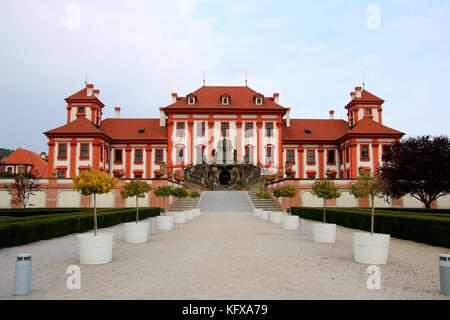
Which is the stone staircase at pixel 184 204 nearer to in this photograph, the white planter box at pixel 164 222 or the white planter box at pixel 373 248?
the white planter box at pixel 164 222

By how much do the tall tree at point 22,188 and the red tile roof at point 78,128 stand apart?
13.2 metres

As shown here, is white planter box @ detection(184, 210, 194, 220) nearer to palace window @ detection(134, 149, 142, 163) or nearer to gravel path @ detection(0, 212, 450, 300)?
gravel path @ detection(0, 212, 450, 300)

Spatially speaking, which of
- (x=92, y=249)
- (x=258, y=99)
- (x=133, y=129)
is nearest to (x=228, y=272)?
(x=92, y=249)

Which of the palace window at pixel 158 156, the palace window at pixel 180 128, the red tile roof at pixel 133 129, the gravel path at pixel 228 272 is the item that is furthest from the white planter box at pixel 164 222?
the red tile roof at pixel 133 129

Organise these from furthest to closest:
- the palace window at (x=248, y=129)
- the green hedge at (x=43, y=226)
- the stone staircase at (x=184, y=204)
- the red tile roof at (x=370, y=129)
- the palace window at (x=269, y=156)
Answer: the palace window at (x=248, y=129) → the palace window at (x=269, y=156) → the red tile roof at (x=370, y=129) → the stone staircase at (x=184, y=204) → the green hedge at (x=43, y=226)

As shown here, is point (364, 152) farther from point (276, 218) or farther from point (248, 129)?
point (276, 218)

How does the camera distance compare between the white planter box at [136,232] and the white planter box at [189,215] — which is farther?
the white planter box at [189,215]

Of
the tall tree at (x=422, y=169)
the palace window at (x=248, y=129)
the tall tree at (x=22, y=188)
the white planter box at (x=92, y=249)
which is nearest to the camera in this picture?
the white planter box at (x=92, y=249)

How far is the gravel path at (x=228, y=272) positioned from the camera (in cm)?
540

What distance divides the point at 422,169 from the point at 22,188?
2902cm

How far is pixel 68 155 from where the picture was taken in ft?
142

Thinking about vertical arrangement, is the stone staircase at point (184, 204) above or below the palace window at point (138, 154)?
below
